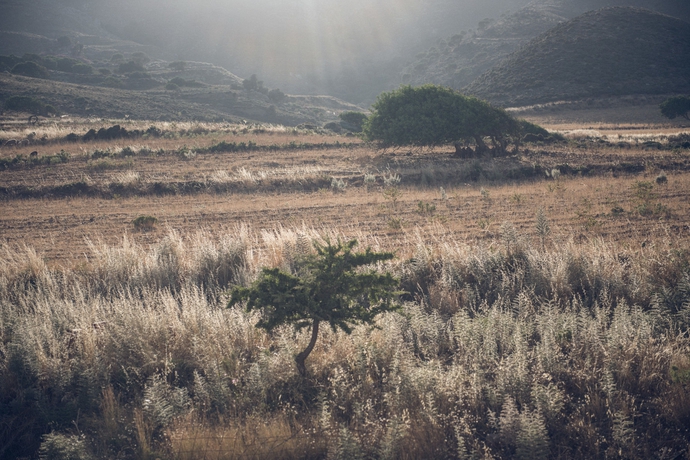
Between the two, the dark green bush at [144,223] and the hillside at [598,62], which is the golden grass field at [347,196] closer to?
the dark green bush at [144,223]

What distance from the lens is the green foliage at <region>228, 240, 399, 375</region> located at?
5156 mm

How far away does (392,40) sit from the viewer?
438 feet

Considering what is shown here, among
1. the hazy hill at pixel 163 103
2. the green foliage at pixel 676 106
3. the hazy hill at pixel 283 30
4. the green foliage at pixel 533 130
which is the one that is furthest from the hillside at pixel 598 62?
the hazy hill at pixel 283 30

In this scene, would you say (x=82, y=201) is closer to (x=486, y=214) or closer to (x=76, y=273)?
(x=76, y=273)

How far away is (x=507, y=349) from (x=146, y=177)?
2107cm

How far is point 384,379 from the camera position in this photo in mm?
5062

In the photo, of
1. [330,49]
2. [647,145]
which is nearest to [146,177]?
[647,145]

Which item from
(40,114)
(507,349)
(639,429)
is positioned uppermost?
(40,114)

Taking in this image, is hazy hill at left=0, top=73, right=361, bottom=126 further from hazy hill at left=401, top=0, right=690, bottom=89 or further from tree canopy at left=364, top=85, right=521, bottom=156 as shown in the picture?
tree canopy at left=364, top=85, right=521, bottom=156

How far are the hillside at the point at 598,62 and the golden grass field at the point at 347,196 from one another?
3054cm

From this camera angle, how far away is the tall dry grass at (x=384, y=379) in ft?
14.1

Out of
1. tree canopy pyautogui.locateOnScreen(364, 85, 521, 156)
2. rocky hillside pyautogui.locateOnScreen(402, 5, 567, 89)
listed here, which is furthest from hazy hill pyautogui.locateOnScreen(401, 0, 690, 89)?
tree canopy pyautogui.locateOnScreen(364, 85, 521, 156)

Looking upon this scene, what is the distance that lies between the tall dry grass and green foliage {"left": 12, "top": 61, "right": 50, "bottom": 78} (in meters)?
74.5

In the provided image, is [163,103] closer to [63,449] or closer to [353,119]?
[353,119]
